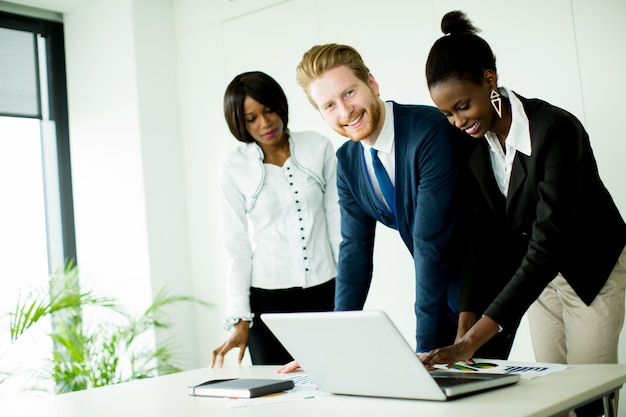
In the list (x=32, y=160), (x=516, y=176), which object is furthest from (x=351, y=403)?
(x=32, y=160)

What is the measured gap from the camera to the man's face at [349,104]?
6.81 ft

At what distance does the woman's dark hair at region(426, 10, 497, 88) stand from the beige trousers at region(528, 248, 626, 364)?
59 centimetres

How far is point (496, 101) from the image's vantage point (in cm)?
186

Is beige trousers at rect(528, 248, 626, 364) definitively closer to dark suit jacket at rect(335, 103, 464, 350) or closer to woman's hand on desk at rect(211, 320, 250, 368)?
dark suit jacket at rect(335, 103, 464, 350)

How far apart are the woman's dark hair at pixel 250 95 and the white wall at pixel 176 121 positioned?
1.25 metres

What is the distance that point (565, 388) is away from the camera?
137cm

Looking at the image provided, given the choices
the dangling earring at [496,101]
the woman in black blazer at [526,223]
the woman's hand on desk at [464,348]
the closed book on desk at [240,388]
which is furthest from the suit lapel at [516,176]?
the closed book on desk at [240,388]

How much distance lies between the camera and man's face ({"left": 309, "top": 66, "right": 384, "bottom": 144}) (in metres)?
2.08

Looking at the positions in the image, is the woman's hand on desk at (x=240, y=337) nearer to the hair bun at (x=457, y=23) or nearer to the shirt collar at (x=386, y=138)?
the shirt collar at (x=386, y=138)

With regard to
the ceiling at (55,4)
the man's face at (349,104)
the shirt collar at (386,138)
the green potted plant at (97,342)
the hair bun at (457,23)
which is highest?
the ceiling at (55,4)

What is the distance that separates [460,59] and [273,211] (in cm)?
121

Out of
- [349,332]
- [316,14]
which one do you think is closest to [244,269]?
[349,332]

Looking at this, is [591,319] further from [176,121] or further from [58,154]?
[58,154]

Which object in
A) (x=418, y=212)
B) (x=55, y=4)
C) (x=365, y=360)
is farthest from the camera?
(x=55, y=4)
